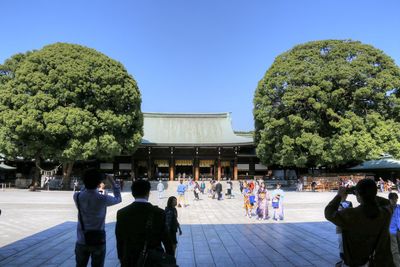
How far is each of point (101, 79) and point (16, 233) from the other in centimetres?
2028

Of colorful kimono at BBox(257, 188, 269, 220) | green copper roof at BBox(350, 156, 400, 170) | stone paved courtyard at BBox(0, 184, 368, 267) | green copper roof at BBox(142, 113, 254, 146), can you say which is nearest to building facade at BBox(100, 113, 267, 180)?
green copper roof at BBox(142, 113, 254, 146)

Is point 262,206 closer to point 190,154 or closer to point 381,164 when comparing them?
point 381,164

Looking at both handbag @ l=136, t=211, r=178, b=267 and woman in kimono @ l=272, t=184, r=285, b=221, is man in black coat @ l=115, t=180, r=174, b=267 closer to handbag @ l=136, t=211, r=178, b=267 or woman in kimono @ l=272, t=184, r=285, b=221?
handbag @ l=136, t=211, r=178, b=267

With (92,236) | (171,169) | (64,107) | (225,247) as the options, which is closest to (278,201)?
(225,247)

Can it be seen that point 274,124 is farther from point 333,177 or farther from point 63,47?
point 63,47

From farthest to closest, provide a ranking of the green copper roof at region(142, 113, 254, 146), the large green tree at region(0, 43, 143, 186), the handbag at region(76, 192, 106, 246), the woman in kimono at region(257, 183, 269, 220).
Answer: the green copper roof at region(142, 113, 254, 146) < the large green tree at region(0, 43, 143, 186) < the woman in kimono at region(257, 183, 269, 220) < the handbag at region(76, 192, 106, 246)

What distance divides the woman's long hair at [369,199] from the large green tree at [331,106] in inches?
1046

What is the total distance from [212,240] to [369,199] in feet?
24.4

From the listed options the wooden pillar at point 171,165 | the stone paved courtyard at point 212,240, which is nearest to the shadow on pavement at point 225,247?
the stone paved courtyard at point 212,240

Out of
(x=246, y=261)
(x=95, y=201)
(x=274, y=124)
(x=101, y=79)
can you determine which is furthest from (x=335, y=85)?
(x=95, y=201)

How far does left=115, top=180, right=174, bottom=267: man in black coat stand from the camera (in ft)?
11.9

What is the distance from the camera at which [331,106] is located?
31.1 meters

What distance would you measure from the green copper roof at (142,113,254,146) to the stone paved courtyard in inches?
1077

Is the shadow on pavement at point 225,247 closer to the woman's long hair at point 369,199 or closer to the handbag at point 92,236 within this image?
the handbag at point 92,236
